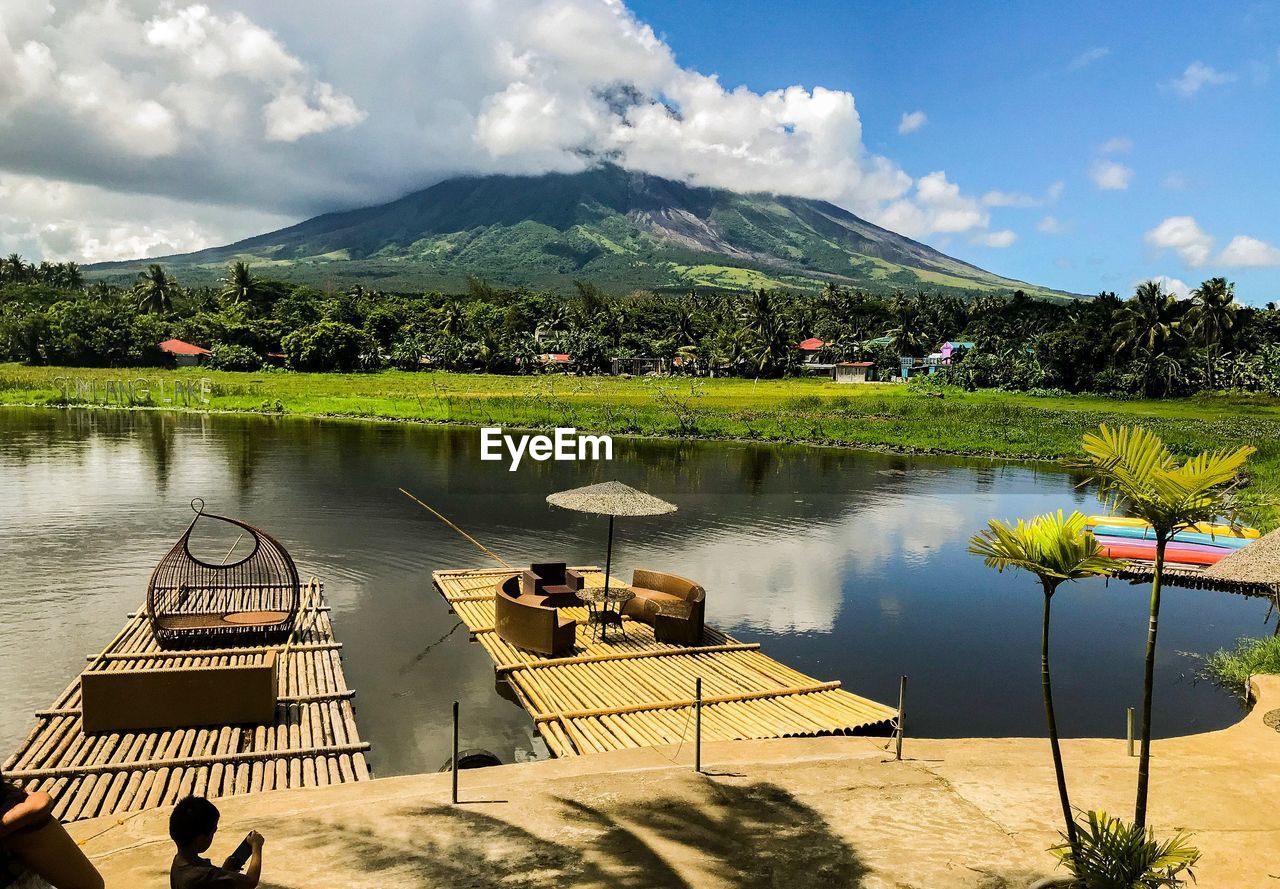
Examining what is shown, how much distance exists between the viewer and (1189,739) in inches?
386

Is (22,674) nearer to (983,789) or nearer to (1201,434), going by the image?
(983,789)

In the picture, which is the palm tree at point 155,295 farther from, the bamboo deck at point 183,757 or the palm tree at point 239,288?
the bamboo deck at point 183,757

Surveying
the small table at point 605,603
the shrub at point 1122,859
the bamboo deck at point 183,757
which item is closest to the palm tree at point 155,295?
the small table at point 605,603

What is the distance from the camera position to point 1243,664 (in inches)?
505

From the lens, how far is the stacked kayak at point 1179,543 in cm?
2011

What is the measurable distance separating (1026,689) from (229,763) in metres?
10.5

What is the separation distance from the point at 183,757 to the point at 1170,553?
69.2 ft

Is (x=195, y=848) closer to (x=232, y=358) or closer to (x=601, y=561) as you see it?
(x=601, y=561)

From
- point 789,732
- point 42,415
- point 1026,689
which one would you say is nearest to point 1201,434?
point 1026,689

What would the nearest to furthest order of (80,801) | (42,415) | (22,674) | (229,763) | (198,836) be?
(198,836) → (80,801) → (229,763) → (22,674) → (42,415)

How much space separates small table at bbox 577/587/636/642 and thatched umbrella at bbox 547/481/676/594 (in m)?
0.15

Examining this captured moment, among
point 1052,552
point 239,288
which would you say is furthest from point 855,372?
point 1052,552

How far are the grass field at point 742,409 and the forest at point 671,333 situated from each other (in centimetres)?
476

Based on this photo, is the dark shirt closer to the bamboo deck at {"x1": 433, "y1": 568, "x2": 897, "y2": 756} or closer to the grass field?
the bamboo deck at {"x1": 433, "y1": 568, "x2": 897, "y2": 756}
